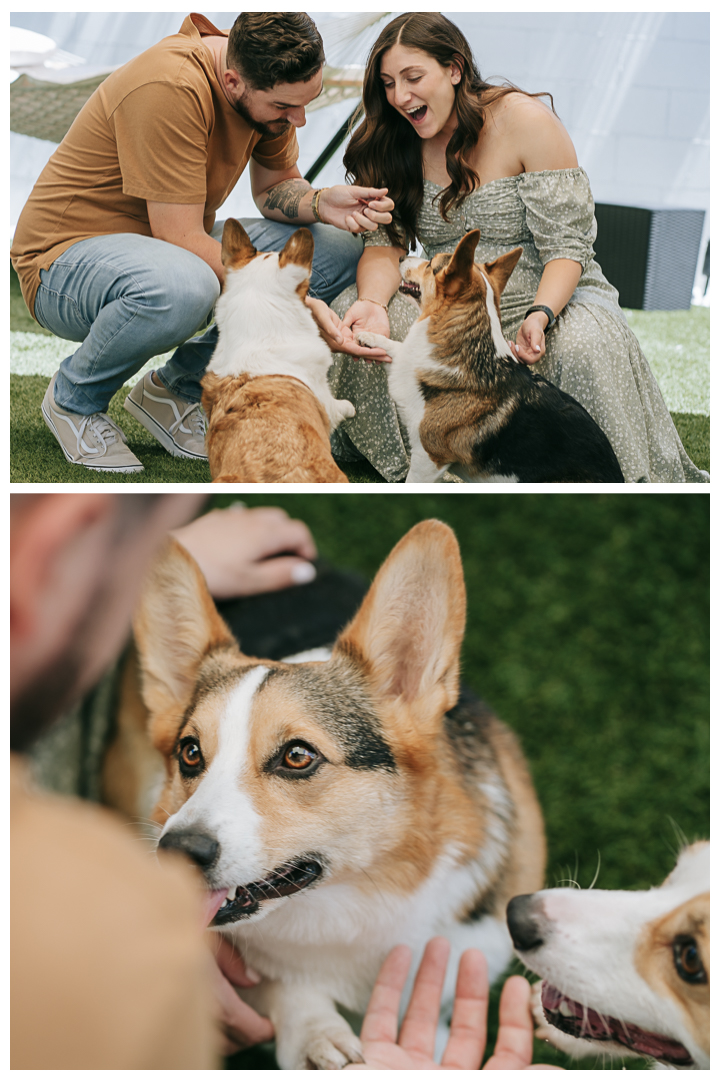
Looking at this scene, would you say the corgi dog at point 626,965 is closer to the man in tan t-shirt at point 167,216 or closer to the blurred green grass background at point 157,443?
the blurred green grass background at point 157,443

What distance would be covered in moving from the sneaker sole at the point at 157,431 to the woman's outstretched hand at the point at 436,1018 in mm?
1560

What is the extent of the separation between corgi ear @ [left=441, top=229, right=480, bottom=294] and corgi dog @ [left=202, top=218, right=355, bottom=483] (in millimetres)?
417

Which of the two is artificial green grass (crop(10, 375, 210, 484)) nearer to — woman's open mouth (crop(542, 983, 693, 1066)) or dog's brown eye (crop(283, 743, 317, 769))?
dog's brown eye (crop(283, 743, 317, 769))

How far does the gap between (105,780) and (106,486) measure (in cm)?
83

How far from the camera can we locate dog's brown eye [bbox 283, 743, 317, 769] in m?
1.41

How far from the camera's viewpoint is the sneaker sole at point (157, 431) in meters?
2.43

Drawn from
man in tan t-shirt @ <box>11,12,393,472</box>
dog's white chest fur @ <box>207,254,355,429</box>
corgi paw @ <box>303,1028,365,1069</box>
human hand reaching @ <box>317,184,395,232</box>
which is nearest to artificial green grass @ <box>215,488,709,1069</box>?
man in tan t-shirt @ <box>11,12,393,472</box>

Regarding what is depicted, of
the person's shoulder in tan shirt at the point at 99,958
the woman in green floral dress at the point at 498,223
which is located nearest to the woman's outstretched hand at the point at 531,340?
the woman in green floral dress at the point at 498,223

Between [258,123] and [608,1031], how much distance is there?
7.99 feet

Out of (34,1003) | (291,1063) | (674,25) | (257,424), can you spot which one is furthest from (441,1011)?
(674,25)

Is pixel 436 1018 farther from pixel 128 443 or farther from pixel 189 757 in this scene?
pixel 128 443

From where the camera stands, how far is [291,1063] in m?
1.54

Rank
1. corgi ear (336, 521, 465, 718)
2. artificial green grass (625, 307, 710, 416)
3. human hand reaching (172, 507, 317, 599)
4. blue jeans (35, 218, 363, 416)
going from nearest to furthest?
corgi ear (336, 521, 465, 718) < human hand reaching (172, 507, 317, 599) < blue jeans (35, 218, 363, 416) < artificial green grass (625, 307, 710, 416)
